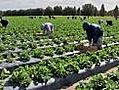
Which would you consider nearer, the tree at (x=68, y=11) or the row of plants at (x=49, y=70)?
the row of plants at (x=49, y=70)

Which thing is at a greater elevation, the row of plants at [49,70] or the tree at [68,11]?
the row of plants at [49,70]

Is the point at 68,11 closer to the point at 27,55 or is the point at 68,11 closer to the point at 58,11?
the point at 58,11

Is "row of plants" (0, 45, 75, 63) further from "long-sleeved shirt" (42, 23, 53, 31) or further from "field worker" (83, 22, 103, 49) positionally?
"long-sleeved shirt" (42, 23, 53, 31)

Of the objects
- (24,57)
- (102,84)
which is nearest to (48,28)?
(24,57)

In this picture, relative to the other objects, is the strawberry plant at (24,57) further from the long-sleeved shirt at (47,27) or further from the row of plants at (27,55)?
the long-sleeved shirt at (47,27)

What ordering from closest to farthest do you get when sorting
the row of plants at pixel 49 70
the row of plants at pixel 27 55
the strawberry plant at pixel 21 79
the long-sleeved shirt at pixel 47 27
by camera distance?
the strawberry plant at pixel 21 79, the row of plants at pixel 49 70, the row of plants at pixel 27 55, the long-sleeved shirt at pixel 47 27

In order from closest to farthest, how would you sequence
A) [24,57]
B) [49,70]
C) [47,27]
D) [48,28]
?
[49,70]
[24,57]
[47,27]
[48,28]

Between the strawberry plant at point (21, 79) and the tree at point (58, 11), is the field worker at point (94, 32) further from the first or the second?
the tree at point (58, 11)

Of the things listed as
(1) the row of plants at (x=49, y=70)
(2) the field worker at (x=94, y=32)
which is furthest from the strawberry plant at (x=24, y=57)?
(2) the field worker at (x=94, y=32)

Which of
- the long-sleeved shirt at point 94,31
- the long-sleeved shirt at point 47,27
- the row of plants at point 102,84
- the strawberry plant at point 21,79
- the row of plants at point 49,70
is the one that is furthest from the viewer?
the long-sleeved shirt at point 47,27

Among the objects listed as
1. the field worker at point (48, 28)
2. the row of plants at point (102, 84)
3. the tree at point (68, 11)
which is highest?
the row of plants at point (102, 84)

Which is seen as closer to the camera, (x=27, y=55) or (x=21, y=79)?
(x=21, y=79)

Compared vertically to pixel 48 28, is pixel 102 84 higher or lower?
higher

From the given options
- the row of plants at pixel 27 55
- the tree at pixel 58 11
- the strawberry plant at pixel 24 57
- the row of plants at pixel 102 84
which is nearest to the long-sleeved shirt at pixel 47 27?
the row of plants at pixel 27 55
